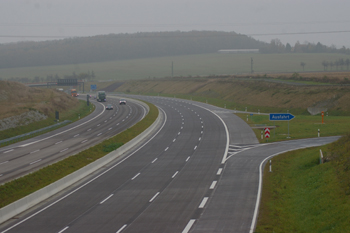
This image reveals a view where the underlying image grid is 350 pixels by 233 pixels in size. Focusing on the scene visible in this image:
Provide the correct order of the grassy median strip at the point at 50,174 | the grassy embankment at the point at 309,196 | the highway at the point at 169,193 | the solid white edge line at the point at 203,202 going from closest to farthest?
the grassy embankment at the point at 309,196, the highway at the point at 169,193, the solid white edge line at the point at 203,202, the grassy median strip at the point at 50,174

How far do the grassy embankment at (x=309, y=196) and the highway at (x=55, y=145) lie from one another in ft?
63.7

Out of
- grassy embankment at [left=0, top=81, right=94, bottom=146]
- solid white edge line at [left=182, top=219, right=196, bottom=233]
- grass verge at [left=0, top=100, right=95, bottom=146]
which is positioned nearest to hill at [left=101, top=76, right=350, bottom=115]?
grass verge at [left=0, top=100, right=95, bottom=146]

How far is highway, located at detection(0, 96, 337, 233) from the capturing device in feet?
56.8

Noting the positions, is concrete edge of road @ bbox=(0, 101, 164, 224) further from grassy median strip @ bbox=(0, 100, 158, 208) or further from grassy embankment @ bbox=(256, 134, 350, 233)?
grassy embankment @ bbox=(256, 134, 350, 233)

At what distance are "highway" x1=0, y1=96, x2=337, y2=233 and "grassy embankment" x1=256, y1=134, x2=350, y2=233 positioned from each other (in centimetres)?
90

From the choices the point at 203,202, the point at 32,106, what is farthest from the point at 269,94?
the point at 203,202

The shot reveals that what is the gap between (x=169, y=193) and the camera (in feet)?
73.8

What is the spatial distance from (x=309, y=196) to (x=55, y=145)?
1249 inches

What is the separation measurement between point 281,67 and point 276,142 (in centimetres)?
15153

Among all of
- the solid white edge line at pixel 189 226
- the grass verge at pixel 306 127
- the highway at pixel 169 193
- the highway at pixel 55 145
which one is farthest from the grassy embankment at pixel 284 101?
the solid white edge line at pixel 189 226

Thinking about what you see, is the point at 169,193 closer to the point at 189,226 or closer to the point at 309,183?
the point at 189,226

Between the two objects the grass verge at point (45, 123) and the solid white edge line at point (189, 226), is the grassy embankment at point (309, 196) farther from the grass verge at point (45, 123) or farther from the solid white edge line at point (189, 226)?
the grass verge at point (45, 123)

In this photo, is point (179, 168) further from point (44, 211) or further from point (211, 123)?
point (211, 123)

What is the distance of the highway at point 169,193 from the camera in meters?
17.3
